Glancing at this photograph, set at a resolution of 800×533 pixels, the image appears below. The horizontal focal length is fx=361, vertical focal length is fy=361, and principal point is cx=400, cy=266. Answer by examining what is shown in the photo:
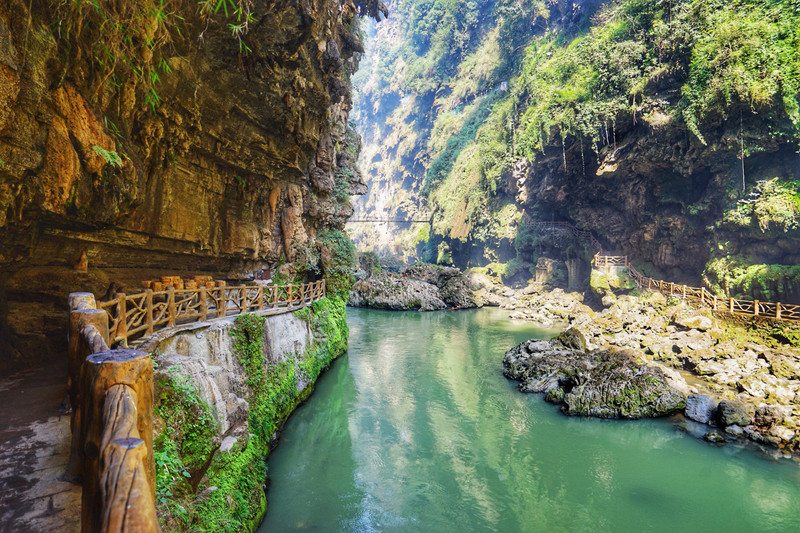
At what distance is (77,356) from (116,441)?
2606mm

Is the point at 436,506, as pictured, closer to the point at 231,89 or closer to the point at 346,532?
the point at 346,532

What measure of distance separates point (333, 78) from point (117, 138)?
336 inches

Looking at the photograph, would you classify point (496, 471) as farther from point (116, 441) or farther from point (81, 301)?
point (81, 301)

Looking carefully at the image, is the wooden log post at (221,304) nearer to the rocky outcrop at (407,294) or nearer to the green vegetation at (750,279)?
the green vegetation at (750,279)

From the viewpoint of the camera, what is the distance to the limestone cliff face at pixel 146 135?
20.0 ft

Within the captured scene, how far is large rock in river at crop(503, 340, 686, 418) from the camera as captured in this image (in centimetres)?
1255

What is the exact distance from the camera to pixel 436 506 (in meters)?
7.90

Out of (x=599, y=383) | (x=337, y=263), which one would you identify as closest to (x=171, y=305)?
(x=337, y=263)

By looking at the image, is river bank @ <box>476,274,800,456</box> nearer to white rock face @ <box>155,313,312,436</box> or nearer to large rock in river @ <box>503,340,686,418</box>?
large rock in river @ <box>503,340,686,418</box>

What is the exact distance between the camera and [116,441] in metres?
2.08

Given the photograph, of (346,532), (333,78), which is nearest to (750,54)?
(333,78)

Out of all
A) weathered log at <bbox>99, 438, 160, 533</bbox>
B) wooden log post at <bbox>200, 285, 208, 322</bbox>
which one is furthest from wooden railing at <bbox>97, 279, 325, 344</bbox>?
weathered log at <bbox>99, 438, 160, 533</bbox>

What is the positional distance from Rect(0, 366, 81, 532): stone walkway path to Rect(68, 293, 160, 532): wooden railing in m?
0.59

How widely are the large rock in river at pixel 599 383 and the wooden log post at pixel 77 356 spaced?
13.2 metres
